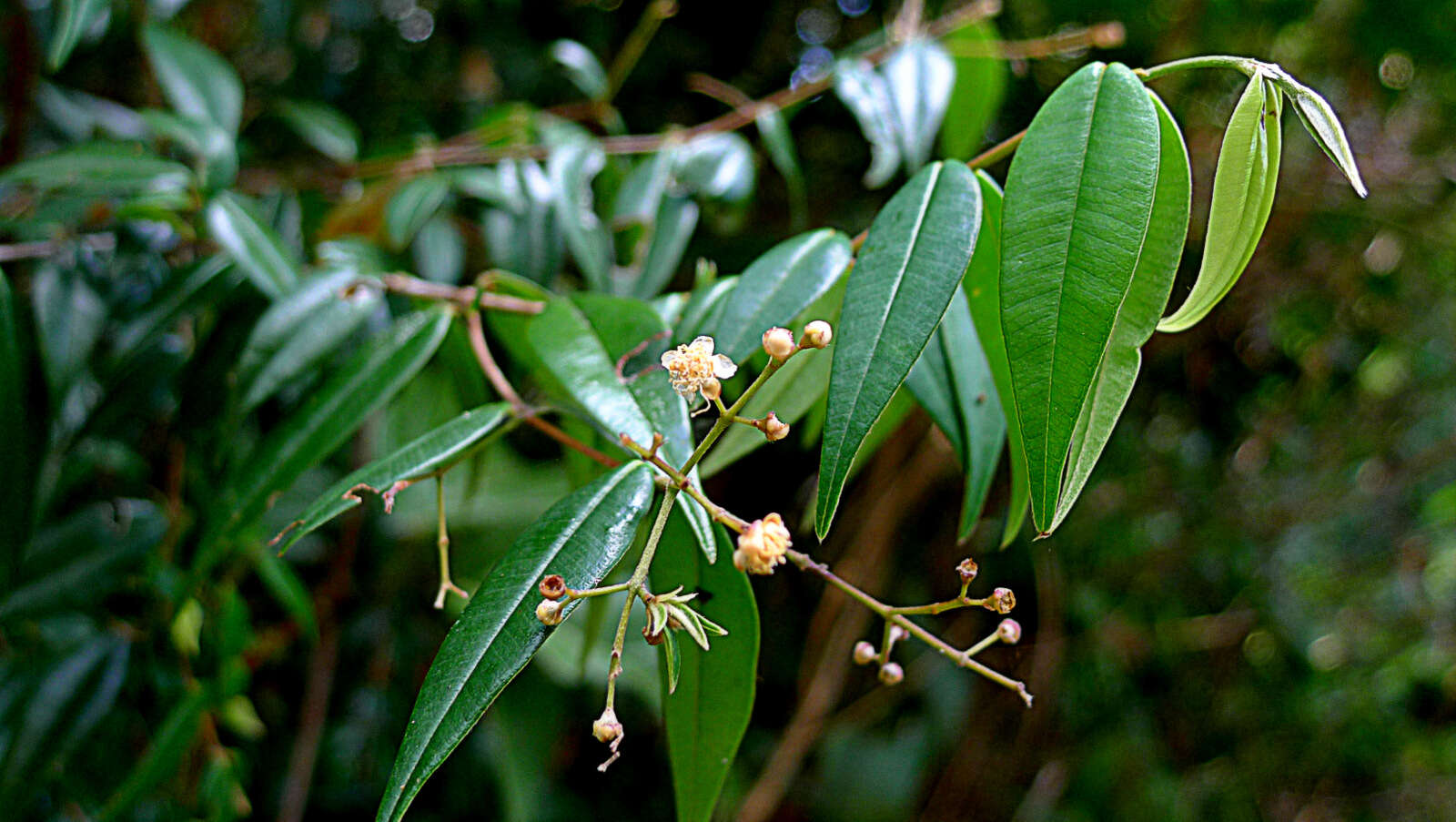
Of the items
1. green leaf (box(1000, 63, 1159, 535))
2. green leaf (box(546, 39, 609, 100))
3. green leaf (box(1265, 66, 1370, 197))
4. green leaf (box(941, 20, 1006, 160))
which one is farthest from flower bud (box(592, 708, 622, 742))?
green leaf (box(546, 39, 609, 100))

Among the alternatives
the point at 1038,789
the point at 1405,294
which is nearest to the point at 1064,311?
the point at 1038,789

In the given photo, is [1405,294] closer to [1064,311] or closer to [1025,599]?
[1025,599]

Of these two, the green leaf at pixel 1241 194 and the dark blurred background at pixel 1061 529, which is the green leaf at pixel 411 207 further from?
the green leaf at pixel 1241 194

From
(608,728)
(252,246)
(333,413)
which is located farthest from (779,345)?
(252,246)

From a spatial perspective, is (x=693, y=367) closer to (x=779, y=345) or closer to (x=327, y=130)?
(x=779, y=345)

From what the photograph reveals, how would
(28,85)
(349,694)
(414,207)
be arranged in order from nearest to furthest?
(414,207), (28,85), (349,694)

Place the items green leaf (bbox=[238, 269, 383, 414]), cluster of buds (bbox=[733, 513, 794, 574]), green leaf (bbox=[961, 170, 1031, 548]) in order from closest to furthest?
cluster of buds (bbox=[733, 513, 794, 574]), green leaf (bbox=[961, 170, 1031, 548]), green leaf (bbox=[238, 269, 383, 414])

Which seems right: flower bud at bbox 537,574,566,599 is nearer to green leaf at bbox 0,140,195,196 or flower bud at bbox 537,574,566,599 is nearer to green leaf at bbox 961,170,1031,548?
green leaf at bbox 961,170,1031,548

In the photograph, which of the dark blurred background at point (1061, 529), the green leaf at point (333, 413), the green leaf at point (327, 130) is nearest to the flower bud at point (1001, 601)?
the green leaf at point (333, 413)
